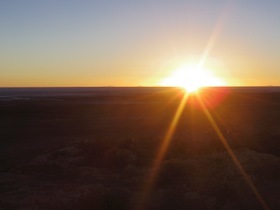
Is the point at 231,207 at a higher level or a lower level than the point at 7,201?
higher

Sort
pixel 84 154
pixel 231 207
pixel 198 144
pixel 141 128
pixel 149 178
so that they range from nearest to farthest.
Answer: pixel 231 207
pixel 149 178
pixel 84 154
pixel 198 144
pixel 141 128

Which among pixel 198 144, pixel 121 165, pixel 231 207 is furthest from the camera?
pixel 198 144

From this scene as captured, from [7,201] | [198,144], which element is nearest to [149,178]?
[7,201]

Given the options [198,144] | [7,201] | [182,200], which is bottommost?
[7,201]

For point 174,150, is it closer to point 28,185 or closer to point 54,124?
point 28,185

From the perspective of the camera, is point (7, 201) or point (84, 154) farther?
point (84, 154)

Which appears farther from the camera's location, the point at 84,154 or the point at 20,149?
the point at 20,149

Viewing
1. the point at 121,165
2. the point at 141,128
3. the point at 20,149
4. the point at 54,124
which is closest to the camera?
the point at 121,165

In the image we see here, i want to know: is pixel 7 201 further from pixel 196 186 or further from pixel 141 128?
pixel 141 128

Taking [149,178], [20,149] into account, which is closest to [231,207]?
[149,178]
